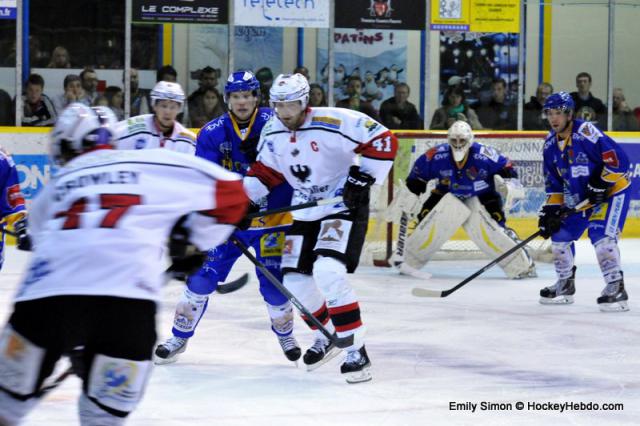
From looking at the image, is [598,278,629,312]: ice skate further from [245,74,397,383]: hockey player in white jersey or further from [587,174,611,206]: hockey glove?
[245,74,397,383]: hockey player in white jersey

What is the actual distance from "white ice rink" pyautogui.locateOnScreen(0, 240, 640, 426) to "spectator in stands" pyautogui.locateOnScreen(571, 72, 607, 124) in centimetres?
304

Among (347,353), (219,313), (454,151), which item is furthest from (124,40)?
(347,353)

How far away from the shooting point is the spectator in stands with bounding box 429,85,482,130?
30.5ft

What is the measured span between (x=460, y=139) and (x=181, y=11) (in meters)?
2.52

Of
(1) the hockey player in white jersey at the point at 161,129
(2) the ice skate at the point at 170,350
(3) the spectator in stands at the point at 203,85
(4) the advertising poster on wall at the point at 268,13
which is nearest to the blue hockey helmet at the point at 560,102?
(1) the hockey player in white jersey at the point at 161,129

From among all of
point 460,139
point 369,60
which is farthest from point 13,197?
point 369,60

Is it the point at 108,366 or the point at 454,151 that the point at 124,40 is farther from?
the point at 108,366

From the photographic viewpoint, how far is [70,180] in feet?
8.55

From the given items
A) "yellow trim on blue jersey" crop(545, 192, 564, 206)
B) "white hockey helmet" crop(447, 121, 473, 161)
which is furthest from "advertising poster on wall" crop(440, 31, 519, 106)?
"yellow trim on blue jersey" crop(545, 192, 564, 206)

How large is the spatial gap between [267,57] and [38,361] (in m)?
6.70

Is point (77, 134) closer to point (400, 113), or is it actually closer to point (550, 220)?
point (550, 220)

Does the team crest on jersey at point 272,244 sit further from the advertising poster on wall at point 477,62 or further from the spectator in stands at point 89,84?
the advertising poster on wall at point 477,62

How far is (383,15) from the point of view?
9.27 meters

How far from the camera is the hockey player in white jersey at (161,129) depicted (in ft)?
16.6
